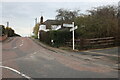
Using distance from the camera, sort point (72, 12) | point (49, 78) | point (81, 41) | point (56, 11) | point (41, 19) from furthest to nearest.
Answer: point (41, 19) → point (56, 11) → point (72, 12) → point (81, 41) → point (49, 78)

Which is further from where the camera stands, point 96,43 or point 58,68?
point 96,43

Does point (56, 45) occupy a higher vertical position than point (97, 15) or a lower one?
lower

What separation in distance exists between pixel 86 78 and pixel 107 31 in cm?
1816

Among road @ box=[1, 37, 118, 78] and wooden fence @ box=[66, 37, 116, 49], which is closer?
road @ box=[1, 37, 118, 78]

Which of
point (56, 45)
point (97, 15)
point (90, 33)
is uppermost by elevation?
point (97, 15)

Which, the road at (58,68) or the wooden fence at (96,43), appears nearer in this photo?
the road at (58,68)

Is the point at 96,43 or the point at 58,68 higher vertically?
the point at 96,43

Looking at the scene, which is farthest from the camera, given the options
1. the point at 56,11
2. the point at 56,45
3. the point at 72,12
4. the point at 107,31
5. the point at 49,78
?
the point at 56,11

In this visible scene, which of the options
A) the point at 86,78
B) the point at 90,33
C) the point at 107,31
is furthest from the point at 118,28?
the point at 86,78

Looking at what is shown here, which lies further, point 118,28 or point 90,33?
point 90,33

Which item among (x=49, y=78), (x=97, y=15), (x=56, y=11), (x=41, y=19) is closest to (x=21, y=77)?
(x=49, y=78)

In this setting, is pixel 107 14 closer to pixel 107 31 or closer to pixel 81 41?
pixel 107 31

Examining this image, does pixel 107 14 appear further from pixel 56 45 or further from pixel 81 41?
pixel 56 45

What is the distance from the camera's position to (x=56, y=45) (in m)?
29.4
